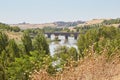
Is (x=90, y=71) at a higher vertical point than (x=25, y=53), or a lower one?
higher

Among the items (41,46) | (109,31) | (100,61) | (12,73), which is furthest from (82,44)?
(100,61)

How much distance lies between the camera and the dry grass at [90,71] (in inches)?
191

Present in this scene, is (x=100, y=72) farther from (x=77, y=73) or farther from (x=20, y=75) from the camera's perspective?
(x=20, y=75)

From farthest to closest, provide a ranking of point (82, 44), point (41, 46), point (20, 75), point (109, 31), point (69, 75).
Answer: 1. point (109, 31)
2. point (82, 44)
3. point (41, 46)
4. point (20, 75)
5. point (69, 75)

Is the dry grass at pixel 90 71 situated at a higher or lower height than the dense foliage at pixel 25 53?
higher

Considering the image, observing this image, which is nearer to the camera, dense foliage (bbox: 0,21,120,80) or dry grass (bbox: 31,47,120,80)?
dry grass (bbox: 31,47,120,80)

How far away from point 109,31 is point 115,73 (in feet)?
272

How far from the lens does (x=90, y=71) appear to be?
495cm

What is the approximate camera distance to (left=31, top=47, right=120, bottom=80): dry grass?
486 centimetres

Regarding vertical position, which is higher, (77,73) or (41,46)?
(77,73)

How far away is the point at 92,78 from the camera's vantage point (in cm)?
496

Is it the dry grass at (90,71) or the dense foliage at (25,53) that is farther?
the dense foliage at (25,53)

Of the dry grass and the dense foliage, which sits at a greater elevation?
the dry grass

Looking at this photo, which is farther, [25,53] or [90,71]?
[25,53]
